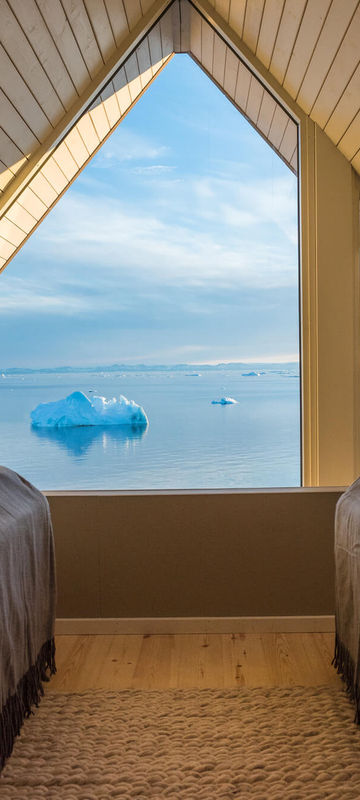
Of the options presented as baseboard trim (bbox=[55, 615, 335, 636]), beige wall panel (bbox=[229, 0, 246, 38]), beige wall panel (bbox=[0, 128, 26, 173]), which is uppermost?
beige wall panel (bbox=[229, 0, 246, 38])

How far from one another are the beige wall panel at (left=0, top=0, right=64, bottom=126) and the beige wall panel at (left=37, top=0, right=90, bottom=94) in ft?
0.30

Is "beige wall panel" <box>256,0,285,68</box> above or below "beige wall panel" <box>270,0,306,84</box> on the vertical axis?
above

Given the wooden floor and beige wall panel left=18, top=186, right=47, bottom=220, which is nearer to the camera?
the wooden floor

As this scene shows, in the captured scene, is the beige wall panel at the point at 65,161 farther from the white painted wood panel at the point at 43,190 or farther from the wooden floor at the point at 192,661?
the wooden floor at the point at 192,661

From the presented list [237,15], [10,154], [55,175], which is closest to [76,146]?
[55,175]

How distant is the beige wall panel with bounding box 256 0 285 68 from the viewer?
2.11 meters

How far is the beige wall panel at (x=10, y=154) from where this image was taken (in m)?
2.13

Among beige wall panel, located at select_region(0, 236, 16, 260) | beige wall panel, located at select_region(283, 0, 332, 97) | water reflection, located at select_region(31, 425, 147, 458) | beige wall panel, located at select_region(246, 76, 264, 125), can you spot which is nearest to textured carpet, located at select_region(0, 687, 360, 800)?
water reflection, located at select_region(31, 425, 147, 458)

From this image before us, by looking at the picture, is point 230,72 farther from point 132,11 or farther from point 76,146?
point 76,146

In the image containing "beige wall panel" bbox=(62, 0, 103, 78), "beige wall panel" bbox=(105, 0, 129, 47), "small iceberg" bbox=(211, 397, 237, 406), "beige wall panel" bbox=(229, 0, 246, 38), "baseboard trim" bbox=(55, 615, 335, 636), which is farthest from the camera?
"small iceberg" bbox=(211, 397, 237, 406)

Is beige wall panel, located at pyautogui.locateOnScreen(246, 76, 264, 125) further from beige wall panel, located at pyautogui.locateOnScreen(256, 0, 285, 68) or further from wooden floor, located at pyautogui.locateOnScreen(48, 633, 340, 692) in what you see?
wooden floor, located at pyautogui.locateOnScreen(48, 633, 340, 692)

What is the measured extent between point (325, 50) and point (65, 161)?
1.05 m

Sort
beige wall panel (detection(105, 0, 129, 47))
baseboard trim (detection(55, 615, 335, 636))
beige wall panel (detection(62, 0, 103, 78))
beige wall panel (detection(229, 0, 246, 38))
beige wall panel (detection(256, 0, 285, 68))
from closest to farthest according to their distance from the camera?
beige wall panel (detection(62, 0, 103, 78)) < beige wall panel (detection(256, 0, 285, 68)) < beige wall panel (detection(105, 0, 129, 47)) < beige wall panel (detection(229, 0, 246, 38)) < baseboard trim (detection(55, 615, 335, 636))

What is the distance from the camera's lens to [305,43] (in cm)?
211
